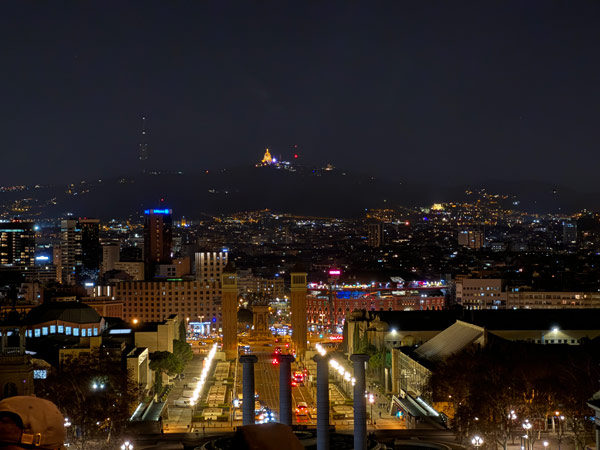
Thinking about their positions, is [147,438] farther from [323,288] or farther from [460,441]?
[323,288]

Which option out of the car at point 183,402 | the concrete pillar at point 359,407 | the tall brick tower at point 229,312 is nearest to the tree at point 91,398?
the concrete pillar at point 359,407

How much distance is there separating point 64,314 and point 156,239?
4043 inches

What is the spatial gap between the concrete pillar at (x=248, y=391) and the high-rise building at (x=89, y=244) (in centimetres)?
15037

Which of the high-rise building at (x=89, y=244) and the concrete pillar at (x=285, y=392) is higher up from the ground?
the high-rise building at (x=89, y=244)

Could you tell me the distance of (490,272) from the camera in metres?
149

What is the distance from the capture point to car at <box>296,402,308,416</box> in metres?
54.0

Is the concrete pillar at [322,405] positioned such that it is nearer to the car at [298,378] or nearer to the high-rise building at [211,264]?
the car at [298,378]

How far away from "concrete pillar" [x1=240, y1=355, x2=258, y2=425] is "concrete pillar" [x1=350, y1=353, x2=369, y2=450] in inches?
158

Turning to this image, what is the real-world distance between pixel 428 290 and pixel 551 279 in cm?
2192

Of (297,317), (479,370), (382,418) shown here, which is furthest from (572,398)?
(297,317)

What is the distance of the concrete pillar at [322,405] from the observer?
32.8m

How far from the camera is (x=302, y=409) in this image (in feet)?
181

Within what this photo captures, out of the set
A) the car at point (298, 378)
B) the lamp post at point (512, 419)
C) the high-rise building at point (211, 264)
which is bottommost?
the car at point (298, 378)

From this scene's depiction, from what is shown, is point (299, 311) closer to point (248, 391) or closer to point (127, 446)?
point (127, 446)
